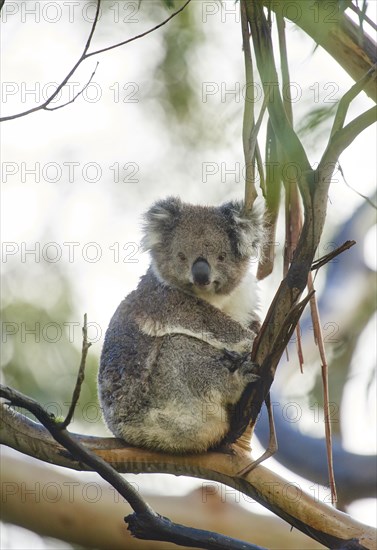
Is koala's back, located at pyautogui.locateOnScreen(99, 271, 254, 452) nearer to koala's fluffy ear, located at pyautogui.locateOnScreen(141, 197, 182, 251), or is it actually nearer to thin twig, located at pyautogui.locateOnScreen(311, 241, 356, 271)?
koala's fluffy ear, located at pyautogui.locateOnScreen(141, 197, 182, 251)

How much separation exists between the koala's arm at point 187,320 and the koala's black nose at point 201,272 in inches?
5.7

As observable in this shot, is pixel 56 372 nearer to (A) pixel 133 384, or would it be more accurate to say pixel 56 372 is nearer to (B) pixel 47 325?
(B) pixel 47 325

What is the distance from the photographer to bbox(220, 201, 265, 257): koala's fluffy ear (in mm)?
5082

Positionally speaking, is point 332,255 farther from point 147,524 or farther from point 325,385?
point 147,524

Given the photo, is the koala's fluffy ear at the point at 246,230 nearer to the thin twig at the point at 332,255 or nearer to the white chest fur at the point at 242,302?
the white chest fur at the point at 242,302

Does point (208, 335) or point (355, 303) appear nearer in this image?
point (208, 335)

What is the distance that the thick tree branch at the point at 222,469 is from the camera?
12.0 ft

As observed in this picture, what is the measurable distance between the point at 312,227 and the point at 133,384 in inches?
68.4

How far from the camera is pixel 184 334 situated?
→ 4680mm

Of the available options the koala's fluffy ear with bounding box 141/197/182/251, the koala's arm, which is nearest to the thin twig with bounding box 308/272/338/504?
the koala's arm

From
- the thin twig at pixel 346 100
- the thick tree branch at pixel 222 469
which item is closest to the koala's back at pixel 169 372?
the thick tree branch at pixel 222 469

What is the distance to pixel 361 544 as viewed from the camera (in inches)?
147

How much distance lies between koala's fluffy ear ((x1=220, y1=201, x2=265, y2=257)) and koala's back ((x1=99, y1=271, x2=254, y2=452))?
49 cm

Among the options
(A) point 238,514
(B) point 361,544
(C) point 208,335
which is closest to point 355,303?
(A) point 238,514
